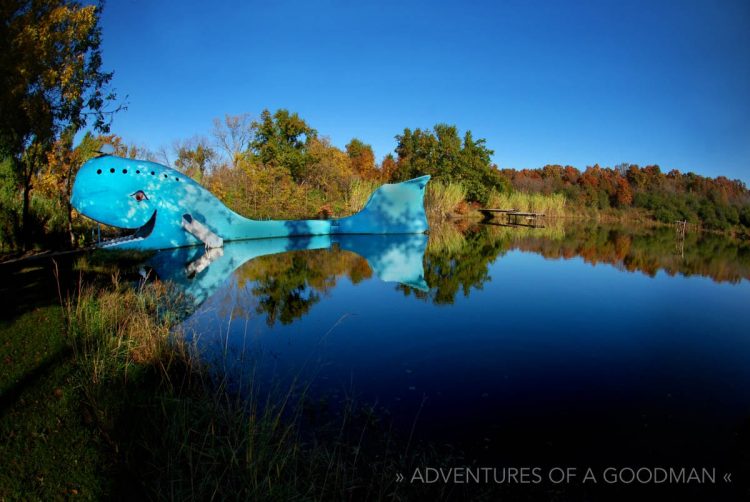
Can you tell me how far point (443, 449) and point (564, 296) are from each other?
16.7ft

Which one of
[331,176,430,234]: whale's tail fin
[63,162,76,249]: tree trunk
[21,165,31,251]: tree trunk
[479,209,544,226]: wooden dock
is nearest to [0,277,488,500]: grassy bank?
[21,165,31,251]: tree trunk

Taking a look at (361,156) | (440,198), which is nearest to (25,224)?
(440,198)

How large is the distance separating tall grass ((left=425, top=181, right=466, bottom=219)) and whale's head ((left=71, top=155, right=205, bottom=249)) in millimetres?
15656

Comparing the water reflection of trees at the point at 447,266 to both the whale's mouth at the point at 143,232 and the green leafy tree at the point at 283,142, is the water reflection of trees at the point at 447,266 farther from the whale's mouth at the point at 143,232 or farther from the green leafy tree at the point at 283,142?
the green leafy tree at the point at 283,142

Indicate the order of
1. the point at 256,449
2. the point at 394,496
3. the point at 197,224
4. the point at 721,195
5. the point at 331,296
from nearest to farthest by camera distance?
the point at 394,496
the point at 256,449
the point at 331,296
the point at 197,224
the point at 721,195

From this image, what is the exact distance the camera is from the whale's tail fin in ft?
52.3

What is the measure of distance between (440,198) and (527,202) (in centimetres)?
→ 808

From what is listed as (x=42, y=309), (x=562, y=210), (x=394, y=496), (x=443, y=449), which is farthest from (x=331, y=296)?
(x=562, y=210)

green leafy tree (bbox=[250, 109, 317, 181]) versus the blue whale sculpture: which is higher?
green leafy tree (bbox=[250, 109, 317, 181])

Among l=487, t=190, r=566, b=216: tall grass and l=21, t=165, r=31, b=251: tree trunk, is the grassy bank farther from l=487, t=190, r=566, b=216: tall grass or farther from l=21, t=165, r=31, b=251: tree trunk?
l=487, t=190, r=566, b=216: tall grass

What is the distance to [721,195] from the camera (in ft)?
102

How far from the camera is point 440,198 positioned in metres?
25.1

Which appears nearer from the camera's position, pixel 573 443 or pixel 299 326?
pixel 573 443

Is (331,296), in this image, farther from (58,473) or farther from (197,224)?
(197,224)
